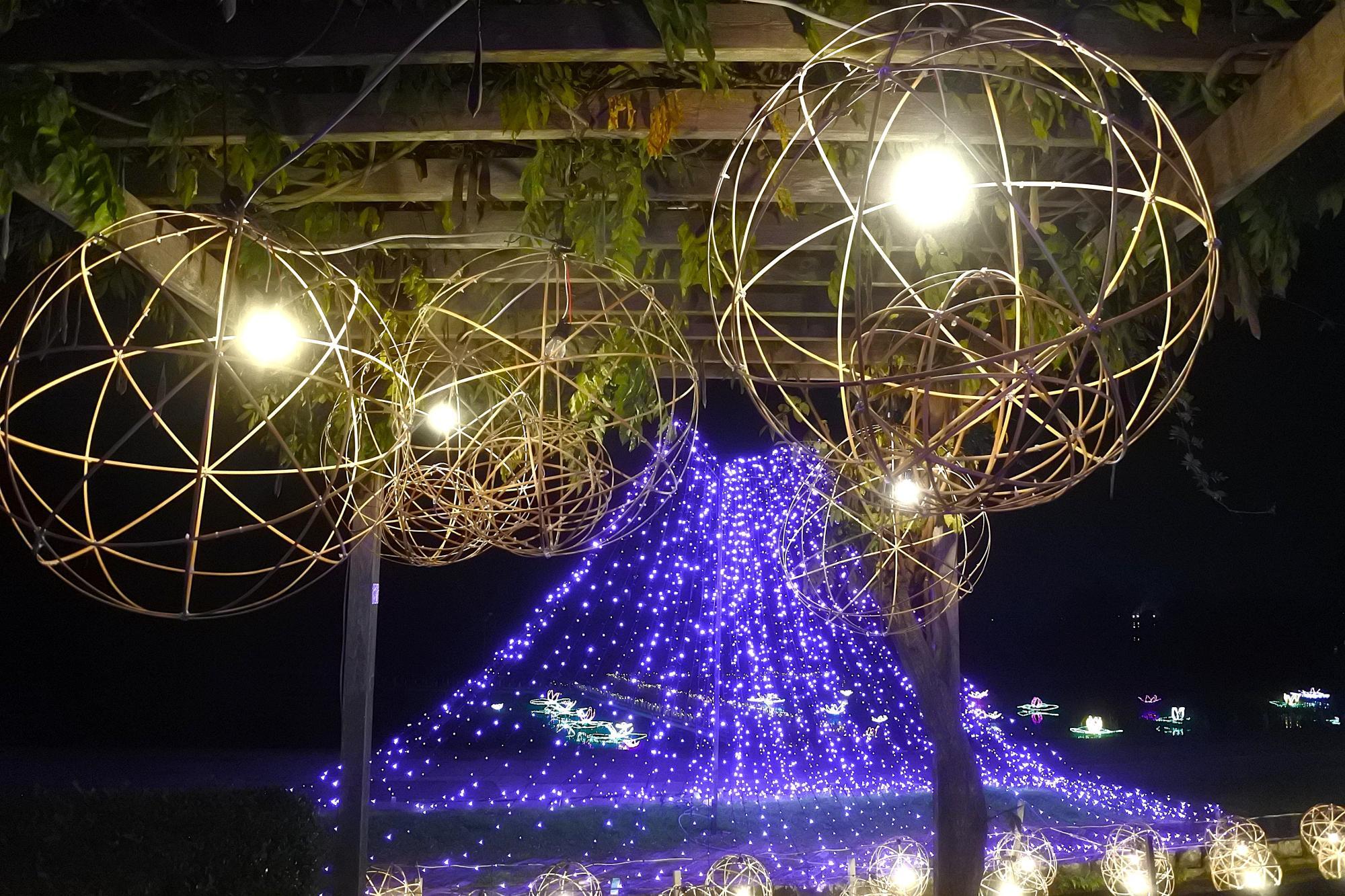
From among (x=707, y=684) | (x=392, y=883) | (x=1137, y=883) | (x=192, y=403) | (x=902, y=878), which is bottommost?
(x=1137, y=883)

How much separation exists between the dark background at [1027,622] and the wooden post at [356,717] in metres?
5.24

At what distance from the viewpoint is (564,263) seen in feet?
6.07

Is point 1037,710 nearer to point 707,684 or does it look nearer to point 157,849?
point 707,684

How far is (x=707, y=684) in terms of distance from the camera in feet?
20.9

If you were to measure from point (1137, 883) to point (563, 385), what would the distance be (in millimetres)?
4302

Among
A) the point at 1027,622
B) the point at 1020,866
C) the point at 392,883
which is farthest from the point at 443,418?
the point at 1027,622

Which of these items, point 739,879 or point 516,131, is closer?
point 516,131

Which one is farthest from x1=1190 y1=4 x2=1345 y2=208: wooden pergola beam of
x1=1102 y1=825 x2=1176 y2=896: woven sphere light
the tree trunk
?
x1=1102 y1=825 x2=1176 y2=896: woven sphere light

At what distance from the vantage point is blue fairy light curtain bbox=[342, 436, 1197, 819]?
5832mm

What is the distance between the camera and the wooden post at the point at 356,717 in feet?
10.4

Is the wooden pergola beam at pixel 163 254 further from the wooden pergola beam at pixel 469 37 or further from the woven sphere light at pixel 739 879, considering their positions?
the woven sphere light at pixel 739 879

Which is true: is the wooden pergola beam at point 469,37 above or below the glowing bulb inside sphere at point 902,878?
above

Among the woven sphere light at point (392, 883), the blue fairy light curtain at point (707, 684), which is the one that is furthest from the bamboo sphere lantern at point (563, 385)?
the woven sphere light at point (392, 883)

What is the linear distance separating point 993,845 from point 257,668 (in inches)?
372
